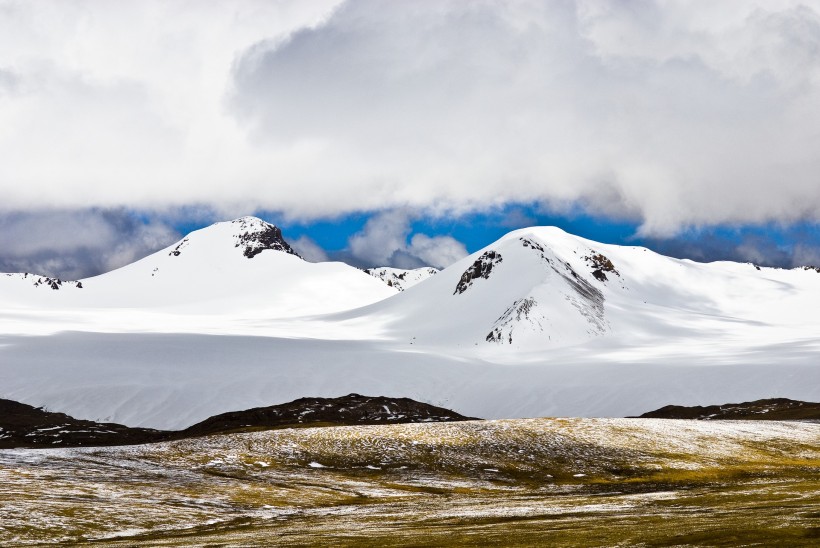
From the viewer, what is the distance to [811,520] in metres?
41.2

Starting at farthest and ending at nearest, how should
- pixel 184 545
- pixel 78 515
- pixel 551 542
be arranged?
pixel 78 515 → pixel 184 545 → pixel 551 542

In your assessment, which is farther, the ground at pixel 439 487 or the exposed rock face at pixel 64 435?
the exposed rock face at pixel 64 435

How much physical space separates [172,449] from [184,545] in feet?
214

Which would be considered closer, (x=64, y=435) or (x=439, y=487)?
(x=439, y=487)

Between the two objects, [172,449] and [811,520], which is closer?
[811,520]

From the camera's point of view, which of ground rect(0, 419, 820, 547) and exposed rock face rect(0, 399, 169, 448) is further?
exposed rock face rect(0, 399, 169, 448)

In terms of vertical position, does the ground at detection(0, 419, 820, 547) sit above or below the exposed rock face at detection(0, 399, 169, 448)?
below

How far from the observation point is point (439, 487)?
89.8 metres

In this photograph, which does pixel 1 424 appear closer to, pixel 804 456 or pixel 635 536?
pixel 804 456

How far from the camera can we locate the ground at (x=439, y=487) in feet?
152

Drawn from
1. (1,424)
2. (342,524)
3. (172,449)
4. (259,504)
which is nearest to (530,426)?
(172,449)

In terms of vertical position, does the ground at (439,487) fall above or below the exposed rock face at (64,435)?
below

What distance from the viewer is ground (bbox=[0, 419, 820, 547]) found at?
152ft

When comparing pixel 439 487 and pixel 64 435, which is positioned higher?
pixel 64 435
